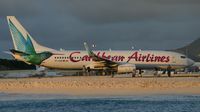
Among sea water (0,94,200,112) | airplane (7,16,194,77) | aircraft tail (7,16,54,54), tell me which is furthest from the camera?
aircraft tail (7,16,54,54)

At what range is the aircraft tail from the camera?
286 ft

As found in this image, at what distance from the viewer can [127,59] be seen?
273 feet

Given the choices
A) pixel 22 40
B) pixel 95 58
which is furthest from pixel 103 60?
pixel 22 40

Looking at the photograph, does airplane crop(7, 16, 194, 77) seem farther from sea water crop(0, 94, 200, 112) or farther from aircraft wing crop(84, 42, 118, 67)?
sea water crop(0, 94, 200, 112)

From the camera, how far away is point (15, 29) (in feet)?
291

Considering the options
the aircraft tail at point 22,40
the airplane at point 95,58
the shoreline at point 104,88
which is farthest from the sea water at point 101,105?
the aircraft tail at point 22,40

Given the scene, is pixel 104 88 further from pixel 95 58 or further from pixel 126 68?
pixel 95 58

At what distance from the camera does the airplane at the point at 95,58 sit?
82.8 metres

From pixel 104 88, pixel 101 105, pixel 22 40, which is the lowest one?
pixel 101 105

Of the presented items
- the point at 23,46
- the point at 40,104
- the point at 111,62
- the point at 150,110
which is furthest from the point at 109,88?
the point at 23,46

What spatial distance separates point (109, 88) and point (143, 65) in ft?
104

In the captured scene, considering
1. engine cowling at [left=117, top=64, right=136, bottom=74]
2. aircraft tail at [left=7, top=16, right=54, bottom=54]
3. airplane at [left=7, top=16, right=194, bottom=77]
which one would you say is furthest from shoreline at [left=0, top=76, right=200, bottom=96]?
aircraft tail at [left=7, top=16, right=54, bottom=54]

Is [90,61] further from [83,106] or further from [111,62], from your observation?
[83,106]

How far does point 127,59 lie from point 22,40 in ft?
57.5
